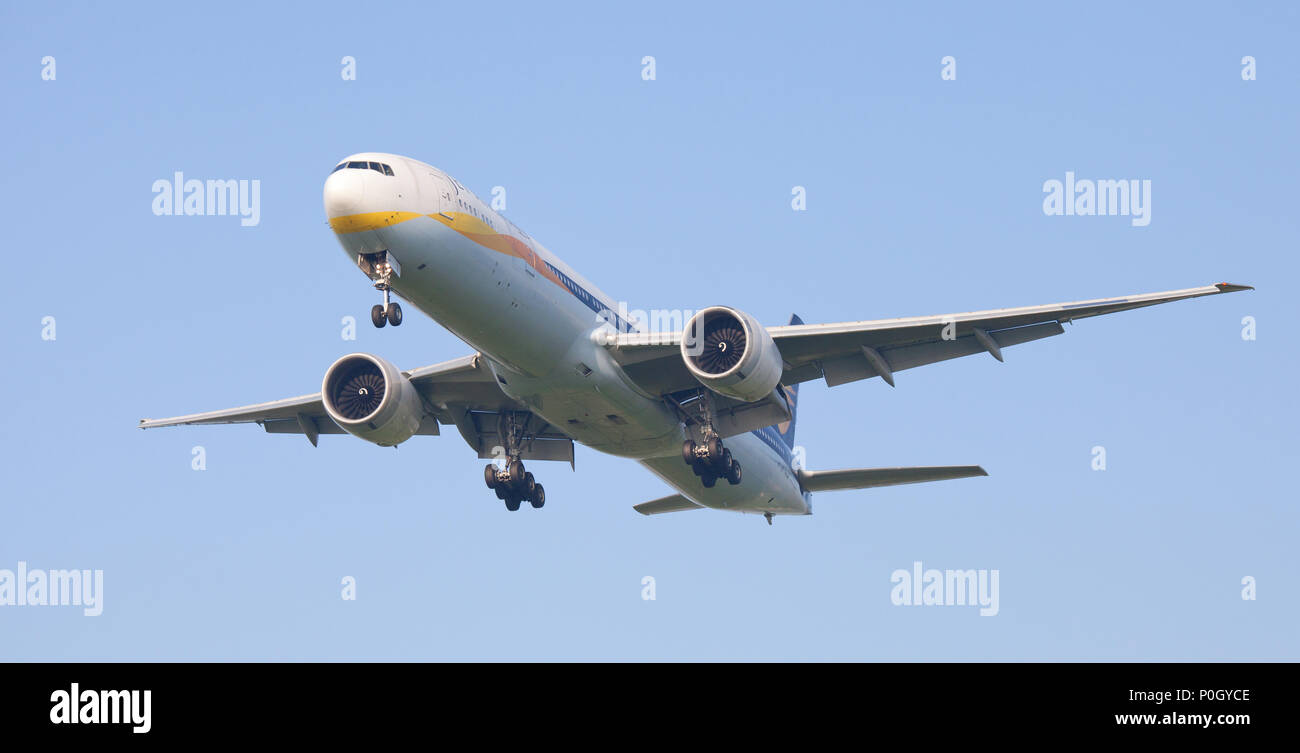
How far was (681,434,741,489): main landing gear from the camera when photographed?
120 feet

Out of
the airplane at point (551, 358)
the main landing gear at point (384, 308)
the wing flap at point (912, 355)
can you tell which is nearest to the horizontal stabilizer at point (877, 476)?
the airplane at point (551, 358)

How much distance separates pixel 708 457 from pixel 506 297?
7568mm

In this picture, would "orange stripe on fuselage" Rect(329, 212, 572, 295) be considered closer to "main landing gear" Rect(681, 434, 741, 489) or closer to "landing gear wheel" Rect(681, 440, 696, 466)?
"landing gear wheel" Rect(681, 440, 696, 466)

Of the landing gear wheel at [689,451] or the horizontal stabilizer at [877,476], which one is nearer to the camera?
the landing gear wheel at [689,451]

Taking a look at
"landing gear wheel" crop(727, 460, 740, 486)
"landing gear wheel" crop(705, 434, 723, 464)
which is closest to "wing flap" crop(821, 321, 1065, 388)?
"landing gear wheel" crop(705, 434, 723, 464)

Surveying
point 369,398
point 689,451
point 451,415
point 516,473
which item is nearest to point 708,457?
point 689,451

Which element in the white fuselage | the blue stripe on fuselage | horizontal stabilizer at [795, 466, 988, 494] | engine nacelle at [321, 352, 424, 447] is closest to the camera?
the white fuselage

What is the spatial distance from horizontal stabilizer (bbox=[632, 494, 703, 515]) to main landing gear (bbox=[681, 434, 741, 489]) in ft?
24.8

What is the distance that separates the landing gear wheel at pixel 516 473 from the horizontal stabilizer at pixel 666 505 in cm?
700

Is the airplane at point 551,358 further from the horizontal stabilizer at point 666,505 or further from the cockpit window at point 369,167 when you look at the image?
the horizontal stabilizer at point 666,505

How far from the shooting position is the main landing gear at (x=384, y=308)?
30.1 m

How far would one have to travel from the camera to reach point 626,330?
120 ft

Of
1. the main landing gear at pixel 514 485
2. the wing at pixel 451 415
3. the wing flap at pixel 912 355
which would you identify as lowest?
the main landing gear at pixel 514 485
